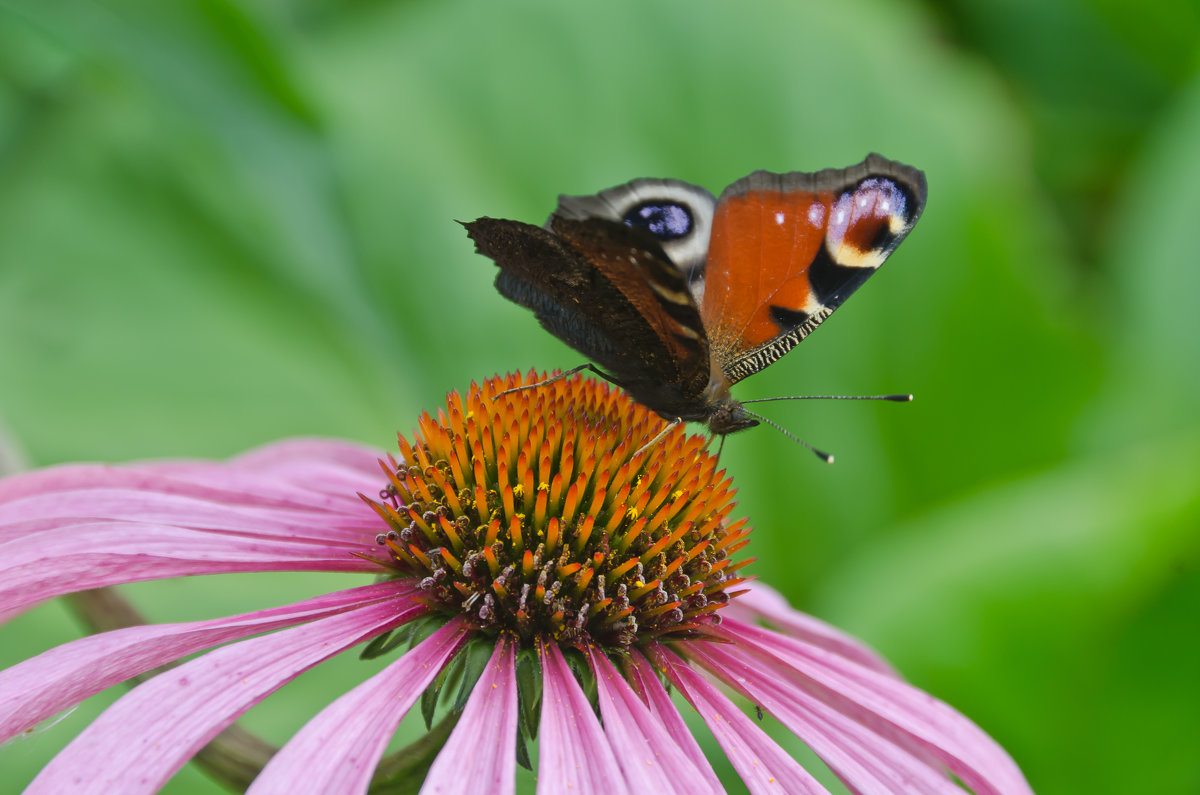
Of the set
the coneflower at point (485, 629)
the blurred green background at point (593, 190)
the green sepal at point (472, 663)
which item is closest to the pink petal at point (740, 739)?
the coneflower at point (485, 629)

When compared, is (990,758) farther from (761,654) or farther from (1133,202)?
(1133,202)

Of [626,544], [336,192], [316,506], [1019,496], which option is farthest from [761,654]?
[336,192]

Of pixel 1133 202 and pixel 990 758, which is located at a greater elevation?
pixel 1133 202

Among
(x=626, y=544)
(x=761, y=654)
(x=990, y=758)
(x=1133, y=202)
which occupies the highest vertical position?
(x=1133, y=202)

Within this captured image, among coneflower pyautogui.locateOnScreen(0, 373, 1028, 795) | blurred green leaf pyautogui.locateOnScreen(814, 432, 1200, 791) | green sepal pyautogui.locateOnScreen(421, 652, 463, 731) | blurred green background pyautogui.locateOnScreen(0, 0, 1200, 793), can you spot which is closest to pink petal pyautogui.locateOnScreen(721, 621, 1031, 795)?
coneflower pyautogui.locateOnScreen(0, 373, 1028, 795)

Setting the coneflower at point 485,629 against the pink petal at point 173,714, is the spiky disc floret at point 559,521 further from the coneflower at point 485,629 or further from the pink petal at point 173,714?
the pink petal at point 173,714

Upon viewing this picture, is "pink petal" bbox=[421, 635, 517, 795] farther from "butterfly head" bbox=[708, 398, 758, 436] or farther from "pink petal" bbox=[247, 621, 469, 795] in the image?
"butterfly head" bbox=[708, 398, 758, 436]

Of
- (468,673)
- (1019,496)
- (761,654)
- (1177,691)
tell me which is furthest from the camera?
(1019,496)
